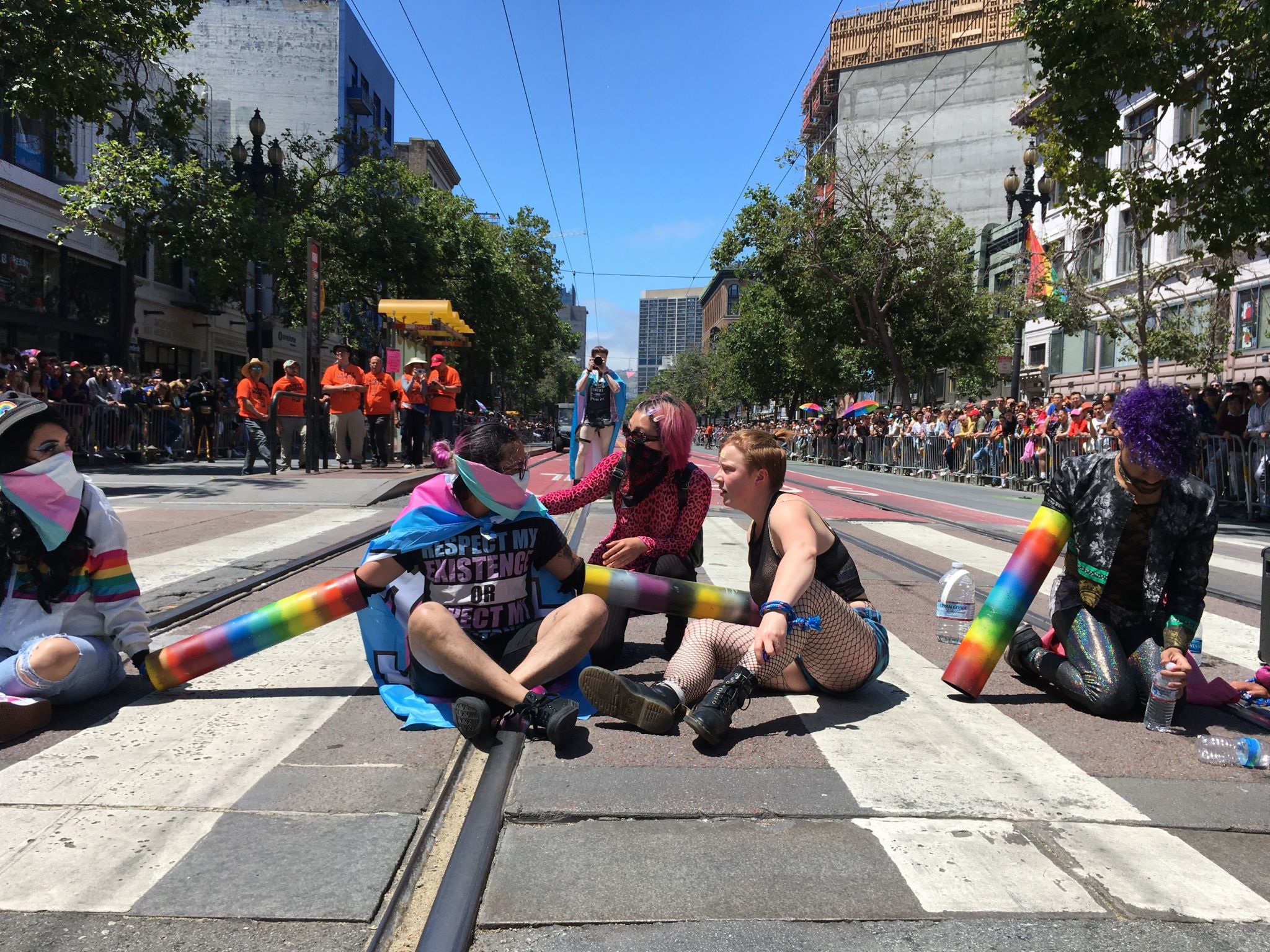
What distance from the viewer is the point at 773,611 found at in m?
3.51

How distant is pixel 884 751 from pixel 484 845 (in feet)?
4.95

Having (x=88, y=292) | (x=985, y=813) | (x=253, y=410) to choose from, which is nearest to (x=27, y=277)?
(x=88, y=292)

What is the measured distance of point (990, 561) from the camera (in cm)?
826

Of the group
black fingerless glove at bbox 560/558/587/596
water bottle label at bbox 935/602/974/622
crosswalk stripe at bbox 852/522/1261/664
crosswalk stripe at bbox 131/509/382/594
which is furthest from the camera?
crosswalk stripe at bbox 131/509/382/594

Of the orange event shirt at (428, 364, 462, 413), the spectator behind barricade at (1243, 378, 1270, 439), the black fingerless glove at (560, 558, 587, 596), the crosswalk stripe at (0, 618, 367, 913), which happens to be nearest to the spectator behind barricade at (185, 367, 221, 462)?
the orange event shirt at (428, 364, 462, 413)

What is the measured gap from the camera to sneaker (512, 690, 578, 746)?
330cm

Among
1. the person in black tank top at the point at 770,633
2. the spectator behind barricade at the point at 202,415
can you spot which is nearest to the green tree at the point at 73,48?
the spectator behind barricade at the point at 202,415

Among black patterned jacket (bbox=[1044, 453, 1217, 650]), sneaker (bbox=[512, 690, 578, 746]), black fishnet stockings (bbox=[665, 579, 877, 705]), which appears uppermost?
black patterned jacket (bbox=[1044, 453, 1217, 650])

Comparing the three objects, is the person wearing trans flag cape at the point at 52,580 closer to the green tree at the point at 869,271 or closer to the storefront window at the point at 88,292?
the storefront window at the point at 88,292

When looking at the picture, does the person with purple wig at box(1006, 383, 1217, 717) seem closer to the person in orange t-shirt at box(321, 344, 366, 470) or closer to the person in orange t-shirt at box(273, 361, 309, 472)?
the person in orange t-shirt at box(321, 344, 366, 470)

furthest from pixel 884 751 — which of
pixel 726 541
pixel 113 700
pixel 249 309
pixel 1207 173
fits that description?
pixel 249 309

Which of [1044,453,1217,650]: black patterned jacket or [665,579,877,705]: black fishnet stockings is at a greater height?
[1044,453,1217,650]: black patterned jacket

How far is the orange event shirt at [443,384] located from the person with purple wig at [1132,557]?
46.5 ft

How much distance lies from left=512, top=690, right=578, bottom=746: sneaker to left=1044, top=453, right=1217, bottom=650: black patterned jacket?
2172 millimetres
